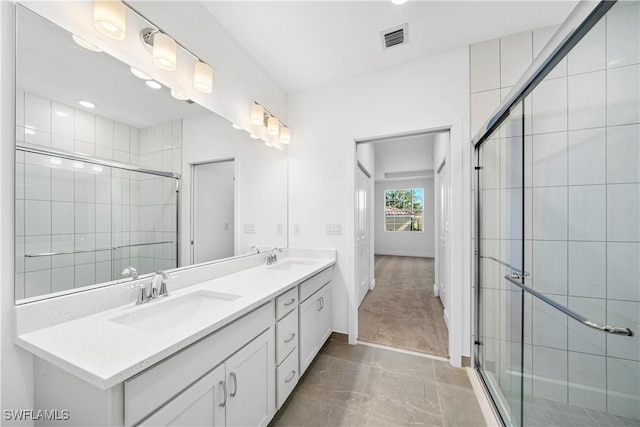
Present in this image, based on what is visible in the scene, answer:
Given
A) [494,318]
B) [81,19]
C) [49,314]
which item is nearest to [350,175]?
[494,318]

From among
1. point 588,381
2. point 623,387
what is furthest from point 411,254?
point 623,387

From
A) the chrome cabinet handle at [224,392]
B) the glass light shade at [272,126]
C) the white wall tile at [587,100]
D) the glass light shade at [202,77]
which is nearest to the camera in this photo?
the chrome cabinet handle at [224,392]

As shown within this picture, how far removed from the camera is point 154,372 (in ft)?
2.38

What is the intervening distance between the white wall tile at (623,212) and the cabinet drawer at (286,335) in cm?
174

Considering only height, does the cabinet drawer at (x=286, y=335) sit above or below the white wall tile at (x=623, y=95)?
below

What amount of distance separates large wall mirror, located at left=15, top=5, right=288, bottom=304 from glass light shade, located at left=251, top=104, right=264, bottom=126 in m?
0.43

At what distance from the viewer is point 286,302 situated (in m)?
1.48

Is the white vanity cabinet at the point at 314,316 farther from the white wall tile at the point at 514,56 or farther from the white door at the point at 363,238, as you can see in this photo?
the white wall tile at the point at 514,56

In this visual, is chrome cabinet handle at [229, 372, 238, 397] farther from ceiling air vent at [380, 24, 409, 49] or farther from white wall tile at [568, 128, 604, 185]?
ceiling air vent at [380, 24, 409, 49]

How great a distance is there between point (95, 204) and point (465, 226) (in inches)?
95.5

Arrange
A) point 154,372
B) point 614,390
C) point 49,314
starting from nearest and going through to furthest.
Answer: point 154,372 → point 49,314 → point 614,390

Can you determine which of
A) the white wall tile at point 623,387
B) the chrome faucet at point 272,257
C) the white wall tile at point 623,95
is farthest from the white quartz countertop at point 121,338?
the white wall tile at point 623,95

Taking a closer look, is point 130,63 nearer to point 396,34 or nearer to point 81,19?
point 81,19

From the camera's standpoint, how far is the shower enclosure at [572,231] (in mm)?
1008
